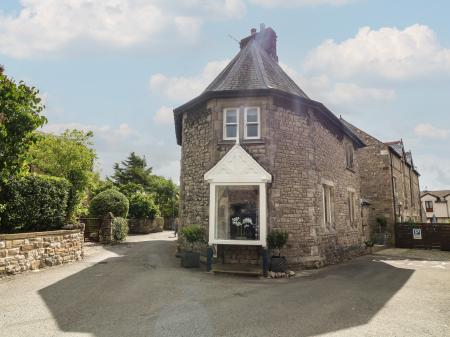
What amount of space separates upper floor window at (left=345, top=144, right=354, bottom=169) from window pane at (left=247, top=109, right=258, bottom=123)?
330 inches

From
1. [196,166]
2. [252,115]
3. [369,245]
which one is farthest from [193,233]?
[369,245]

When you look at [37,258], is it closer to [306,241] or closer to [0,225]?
[0,225]

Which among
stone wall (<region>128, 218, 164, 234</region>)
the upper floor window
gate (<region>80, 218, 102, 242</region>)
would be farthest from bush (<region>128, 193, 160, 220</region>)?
the upper floor window

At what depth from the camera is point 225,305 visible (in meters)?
6.79

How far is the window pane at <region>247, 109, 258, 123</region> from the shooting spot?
A: 40.2ft

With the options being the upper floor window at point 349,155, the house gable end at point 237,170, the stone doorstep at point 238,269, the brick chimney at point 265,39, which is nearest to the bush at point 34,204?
the house gable end at point 237,170

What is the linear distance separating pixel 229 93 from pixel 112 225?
433 inches

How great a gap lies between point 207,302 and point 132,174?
42.0 meters

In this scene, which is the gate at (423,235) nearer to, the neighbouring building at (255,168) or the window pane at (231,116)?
the neighbouring building at (255,168)

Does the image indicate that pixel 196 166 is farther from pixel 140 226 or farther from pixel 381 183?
pixel 381 183

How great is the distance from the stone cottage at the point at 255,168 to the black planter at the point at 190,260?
0.76 metres

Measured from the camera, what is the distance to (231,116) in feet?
40.9

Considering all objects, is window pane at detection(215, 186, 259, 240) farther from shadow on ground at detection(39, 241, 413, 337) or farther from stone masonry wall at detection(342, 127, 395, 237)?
stone masonry wall at detection(342, 127, 395, 237)

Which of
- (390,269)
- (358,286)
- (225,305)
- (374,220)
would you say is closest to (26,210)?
(225,305)
